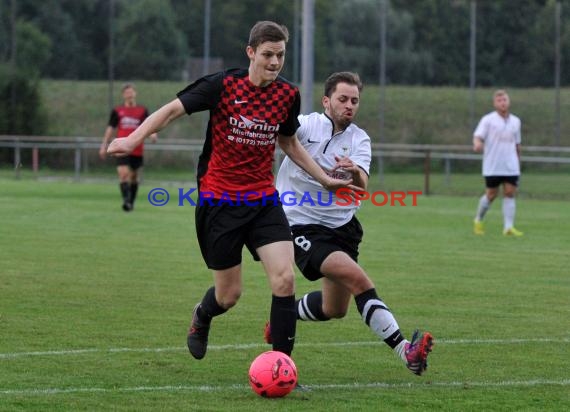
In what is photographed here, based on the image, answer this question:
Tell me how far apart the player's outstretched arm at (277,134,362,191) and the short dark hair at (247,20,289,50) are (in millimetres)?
633

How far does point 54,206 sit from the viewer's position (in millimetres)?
21719

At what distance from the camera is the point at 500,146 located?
17562 millimetres

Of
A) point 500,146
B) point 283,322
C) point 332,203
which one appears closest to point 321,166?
point 332,203

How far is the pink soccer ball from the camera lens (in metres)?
6.26

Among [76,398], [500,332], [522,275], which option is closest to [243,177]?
[76,398]

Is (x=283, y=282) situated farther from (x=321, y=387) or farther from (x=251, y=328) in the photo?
(x=251, y=328)

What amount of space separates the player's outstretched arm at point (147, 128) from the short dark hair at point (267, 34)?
56cm

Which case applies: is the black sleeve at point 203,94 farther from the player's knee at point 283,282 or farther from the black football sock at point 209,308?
the black football sock at point 209,308

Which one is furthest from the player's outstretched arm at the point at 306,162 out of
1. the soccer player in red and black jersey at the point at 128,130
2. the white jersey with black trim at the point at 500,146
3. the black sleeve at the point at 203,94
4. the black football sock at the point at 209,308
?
the soccer player in red and black jersey at the point at 128,130

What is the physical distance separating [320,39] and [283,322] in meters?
30.5

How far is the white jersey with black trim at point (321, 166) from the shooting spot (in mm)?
7516

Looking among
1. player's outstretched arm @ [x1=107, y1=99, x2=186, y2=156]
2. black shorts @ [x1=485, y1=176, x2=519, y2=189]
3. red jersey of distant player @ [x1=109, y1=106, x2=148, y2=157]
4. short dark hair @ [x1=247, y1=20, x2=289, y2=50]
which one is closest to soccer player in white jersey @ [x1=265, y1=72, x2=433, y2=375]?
short dark hair @ [x1=247, y1=20, x2=289, y2=50]

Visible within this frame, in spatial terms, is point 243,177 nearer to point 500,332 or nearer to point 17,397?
point 17,397

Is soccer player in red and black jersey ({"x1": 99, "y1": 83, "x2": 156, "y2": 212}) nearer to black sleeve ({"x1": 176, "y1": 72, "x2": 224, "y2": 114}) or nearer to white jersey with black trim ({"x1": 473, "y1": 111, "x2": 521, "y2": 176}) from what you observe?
white jersey with black trim ({"x1": 473, "y1": 111, "x2": 521, "y2": 176})
